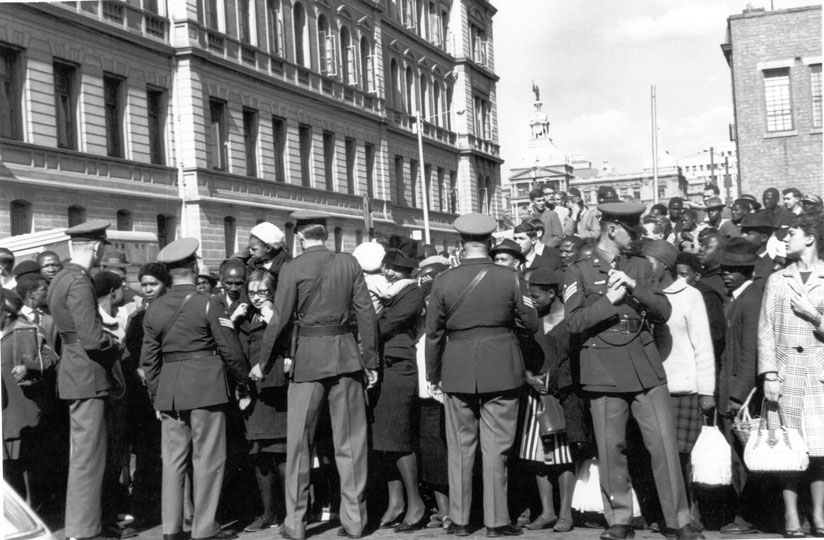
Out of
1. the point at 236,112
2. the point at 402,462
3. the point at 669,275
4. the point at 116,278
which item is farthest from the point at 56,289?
the point at 236,112

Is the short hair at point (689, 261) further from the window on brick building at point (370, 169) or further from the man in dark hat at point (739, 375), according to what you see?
the window on brick building at point (370, 169)

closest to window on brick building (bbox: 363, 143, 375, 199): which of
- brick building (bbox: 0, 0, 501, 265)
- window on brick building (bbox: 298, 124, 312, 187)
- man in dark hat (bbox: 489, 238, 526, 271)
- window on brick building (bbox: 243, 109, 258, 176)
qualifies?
brick building (bbox: 0, 0, 501, 265)

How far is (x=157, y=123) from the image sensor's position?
92.3 feet

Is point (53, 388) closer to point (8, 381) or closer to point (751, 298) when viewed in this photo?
point (8, 381)

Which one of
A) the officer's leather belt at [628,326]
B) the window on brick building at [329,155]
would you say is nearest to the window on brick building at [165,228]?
the window on brick building at [329,155]

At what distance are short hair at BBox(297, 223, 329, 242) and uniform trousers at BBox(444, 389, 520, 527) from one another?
1.57 m

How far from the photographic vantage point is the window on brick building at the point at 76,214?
→ 77.2 ft

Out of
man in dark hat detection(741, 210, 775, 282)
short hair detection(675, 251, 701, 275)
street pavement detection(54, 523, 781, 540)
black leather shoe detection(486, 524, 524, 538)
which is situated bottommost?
street pavement detection(54, 523, 781, 540)

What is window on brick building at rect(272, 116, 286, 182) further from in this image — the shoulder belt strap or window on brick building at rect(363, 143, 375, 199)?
the shoulder belt strap

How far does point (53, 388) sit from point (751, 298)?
18.3ft

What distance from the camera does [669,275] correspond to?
663cm

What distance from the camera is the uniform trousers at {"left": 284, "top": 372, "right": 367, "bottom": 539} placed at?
264 inches

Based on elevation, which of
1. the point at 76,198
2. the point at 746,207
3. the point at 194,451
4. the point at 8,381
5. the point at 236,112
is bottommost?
the point at 194,451

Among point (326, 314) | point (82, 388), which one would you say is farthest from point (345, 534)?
point (82, 388)
